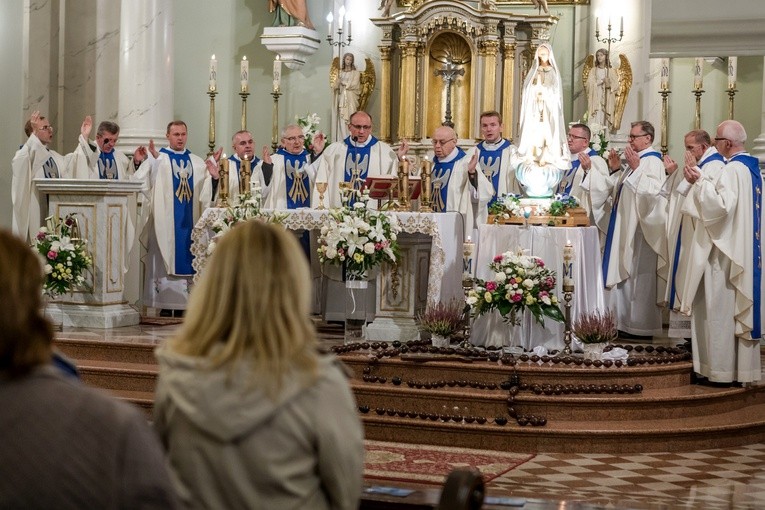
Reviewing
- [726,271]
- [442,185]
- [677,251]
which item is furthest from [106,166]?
[726,271]

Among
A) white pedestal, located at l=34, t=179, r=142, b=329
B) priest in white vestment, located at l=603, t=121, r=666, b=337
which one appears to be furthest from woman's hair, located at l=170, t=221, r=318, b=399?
priest in white vestment, located at l=603, t=121, r=666, b=337

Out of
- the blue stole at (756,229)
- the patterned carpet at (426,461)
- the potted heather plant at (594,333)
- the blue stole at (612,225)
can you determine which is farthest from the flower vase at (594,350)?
the blue stole at (612,225)

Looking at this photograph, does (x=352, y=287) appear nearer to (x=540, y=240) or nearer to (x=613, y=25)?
(x=540, y=240)

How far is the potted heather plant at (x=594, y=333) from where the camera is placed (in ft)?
26.8

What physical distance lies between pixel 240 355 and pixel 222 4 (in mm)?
12597

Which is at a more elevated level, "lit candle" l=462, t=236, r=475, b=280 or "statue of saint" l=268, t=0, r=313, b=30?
"statue of saint" l=268, t=0, r=313, b=30

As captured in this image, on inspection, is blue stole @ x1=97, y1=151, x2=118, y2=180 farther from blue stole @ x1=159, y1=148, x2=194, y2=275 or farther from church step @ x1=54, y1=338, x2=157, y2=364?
church step @ x1=54, y1=338, x2=157, y2=364

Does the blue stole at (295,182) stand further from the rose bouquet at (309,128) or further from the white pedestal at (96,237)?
the white pedestal at (96,237)

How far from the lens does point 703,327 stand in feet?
27.3

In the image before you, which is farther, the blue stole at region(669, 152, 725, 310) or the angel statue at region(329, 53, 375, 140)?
the angel statue at region(329, 53, 375, 140)

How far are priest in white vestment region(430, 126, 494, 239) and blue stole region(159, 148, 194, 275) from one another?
2415 mm

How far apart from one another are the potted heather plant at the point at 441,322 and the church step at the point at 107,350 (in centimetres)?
198

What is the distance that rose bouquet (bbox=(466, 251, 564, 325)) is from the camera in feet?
26.8

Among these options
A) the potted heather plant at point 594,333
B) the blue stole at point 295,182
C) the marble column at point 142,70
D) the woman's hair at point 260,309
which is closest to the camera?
the woman's hair at point 260,309
